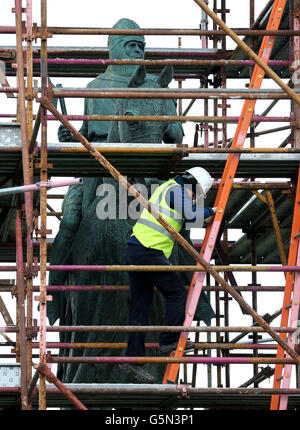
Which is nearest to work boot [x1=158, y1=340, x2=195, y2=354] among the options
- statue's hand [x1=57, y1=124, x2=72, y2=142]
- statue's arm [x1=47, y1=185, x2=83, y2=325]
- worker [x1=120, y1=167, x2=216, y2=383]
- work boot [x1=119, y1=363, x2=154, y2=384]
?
worker [x1=120, y1=167, x2=216, y2=383]

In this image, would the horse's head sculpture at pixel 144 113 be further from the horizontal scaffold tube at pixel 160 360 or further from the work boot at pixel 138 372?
the horizontal scaffold tube at pixel 160 360

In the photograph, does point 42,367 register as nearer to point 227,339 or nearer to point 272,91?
point 272,91

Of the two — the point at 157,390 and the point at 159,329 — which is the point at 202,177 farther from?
the point at 157,390

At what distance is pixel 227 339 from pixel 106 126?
13.9 ft

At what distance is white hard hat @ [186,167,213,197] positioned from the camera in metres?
17.6

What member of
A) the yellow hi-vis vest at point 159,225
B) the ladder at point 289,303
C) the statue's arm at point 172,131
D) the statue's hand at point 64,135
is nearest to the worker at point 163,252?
the yellow hi-vis vest at point 159,225

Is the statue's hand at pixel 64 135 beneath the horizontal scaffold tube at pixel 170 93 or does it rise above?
above

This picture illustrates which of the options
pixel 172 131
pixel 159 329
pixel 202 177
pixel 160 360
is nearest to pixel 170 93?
pixel 202 177

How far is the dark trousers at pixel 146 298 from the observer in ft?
57.2

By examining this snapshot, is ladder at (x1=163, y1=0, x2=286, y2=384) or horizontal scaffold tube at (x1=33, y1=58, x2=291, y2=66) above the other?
horizontal scaffold tube at (x1=33, y1=58, x2=291, y2=66)

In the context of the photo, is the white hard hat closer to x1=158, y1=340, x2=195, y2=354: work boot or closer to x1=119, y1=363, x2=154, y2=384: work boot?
x1=158, y1=340, x2=195, y2=354: work boot

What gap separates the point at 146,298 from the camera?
1767 centimetres

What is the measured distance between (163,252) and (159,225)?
30 centimetres
